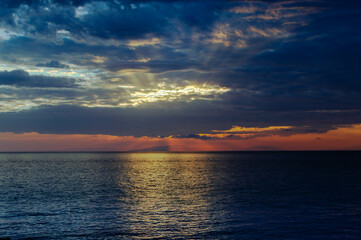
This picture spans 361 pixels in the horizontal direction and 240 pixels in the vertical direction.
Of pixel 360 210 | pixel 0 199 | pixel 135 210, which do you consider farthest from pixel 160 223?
pixel 0 199

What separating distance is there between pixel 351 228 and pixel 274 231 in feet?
29.5

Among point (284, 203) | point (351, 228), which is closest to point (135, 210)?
point (284, 203)

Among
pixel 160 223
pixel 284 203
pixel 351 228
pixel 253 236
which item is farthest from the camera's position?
pixel 284 203

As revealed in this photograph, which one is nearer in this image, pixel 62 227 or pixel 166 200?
pixel 62 227

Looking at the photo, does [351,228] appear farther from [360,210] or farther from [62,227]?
[62,227]

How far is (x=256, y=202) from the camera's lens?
169ft

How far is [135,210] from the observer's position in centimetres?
4584

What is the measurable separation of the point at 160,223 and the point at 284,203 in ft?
77.5

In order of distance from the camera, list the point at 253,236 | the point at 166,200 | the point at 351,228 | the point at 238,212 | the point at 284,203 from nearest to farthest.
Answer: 1. the point at 253,236
2. the point at 351,228
3. the point at 238,212
4. the point at 284,203
5. the point at 166,200

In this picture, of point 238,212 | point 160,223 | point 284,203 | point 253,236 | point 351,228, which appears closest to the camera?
point 253,236

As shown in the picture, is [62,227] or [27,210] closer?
[62,227]

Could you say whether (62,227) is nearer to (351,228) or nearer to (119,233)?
(119,233)

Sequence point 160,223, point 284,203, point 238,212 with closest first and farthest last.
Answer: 1. point 160,223
2. point 238,212
3. point 284,203

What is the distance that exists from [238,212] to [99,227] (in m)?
19.3
